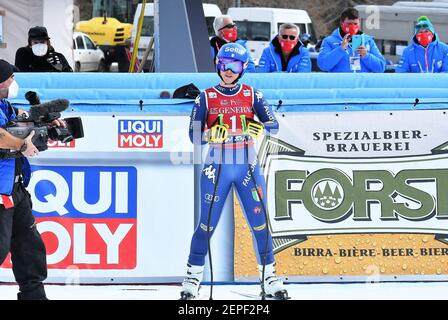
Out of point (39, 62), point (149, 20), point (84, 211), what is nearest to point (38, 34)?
point (39, 62)

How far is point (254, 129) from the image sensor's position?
810 cm

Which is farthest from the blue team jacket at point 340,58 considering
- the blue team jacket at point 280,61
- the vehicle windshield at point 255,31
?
the vehicle windshield at point 255,31

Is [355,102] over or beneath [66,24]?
beneath

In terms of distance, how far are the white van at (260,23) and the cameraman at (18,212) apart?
87.1ft

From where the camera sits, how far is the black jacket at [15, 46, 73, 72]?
11.9 metres

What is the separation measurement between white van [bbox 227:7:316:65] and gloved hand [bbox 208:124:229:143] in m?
26.1

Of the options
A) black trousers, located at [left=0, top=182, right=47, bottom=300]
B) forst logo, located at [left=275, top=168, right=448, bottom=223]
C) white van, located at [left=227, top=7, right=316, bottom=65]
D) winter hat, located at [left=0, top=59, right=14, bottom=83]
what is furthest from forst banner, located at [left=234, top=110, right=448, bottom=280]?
white van, located at [left=227, top=7, right=316, bottom=65]

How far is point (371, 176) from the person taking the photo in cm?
889

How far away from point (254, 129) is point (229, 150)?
0.23 metres

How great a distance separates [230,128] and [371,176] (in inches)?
54.9

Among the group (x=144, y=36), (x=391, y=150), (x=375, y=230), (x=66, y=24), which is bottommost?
(x=375, y=230)

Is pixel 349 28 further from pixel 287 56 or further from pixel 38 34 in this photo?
pixel 38 34
